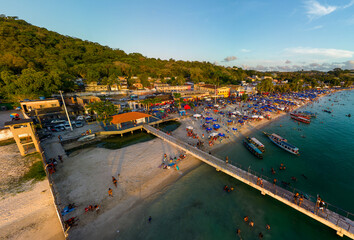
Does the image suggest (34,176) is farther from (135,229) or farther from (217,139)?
(217,139)

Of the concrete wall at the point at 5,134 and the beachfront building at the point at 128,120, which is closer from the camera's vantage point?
the concrete wall at the point at 5,134

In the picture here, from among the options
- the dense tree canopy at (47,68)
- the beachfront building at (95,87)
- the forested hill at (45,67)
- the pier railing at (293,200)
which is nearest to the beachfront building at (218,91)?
the dense tree canopy at (47,68)

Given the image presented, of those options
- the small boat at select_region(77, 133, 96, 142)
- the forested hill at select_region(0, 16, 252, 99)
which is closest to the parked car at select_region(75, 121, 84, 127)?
the small boat at select_region(77, 133, 96, 142)

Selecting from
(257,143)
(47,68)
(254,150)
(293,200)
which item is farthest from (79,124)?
(47,68)

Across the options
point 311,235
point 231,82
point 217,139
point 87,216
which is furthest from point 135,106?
point 231,82

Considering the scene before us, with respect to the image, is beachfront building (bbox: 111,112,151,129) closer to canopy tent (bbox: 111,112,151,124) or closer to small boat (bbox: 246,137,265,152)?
canopy tent (bbox: 111,112,151,124)

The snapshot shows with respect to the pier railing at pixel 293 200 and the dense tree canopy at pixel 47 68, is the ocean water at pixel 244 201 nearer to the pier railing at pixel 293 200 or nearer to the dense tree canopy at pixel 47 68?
the pier railing at pixel 293 200

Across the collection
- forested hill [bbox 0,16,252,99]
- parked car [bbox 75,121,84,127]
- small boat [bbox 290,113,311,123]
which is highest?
forested hill [bbox 0,16,252,99]
